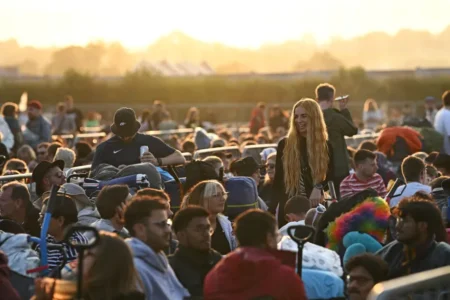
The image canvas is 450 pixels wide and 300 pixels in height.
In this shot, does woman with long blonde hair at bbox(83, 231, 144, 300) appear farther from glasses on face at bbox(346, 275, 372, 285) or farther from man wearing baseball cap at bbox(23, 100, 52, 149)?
man wearing baseball cap at bbox(23, 100, 52, 149)

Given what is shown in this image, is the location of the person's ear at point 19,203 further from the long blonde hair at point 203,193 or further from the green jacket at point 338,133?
the green jacket at point 338,133

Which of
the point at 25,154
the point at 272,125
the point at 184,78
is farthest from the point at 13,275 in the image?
the point at 184,78

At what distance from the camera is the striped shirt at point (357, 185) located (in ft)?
47.6

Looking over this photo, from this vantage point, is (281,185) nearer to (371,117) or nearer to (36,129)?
(36,129)

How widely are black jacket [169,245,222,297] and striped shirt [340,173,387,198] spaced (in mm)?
5343

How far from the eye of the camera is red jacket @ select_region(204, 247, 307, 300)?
7.77m

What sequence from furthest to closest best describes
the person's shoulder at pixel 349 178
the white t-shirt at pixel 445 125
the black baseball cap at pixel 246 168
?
the white t-shirt at pixel 445 125 < the black baseball cap at pixel 246 168 < the person's shoulder at pixel 349 178

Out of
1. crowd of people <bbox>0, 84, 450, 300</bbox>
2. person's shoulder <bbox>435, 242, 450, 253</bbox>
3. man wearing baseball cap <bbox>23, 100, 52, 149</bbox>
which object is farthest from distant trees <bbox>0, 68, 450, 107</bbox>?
person's shoulder <bbox>435, 242, 450, 253</bbox>

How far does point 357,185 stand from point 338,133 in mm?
623

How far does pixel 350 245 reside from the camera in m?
10.3

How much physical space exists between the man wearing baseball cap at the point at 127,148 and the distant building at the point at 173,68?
5729 centimetres

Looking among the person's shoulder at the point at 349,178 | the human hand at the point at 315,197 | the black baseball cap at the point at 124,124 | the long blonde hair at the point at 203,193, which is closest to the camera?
the long blonde hair at the point at 203,193

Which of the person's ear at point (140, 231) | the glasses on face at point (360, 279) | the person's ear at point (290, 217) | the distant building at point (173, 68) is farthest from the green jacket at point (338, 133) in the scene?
the distant building at point (173, 68)

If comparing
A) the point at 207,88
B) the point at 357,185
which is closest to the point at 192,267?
the point at 357,185
